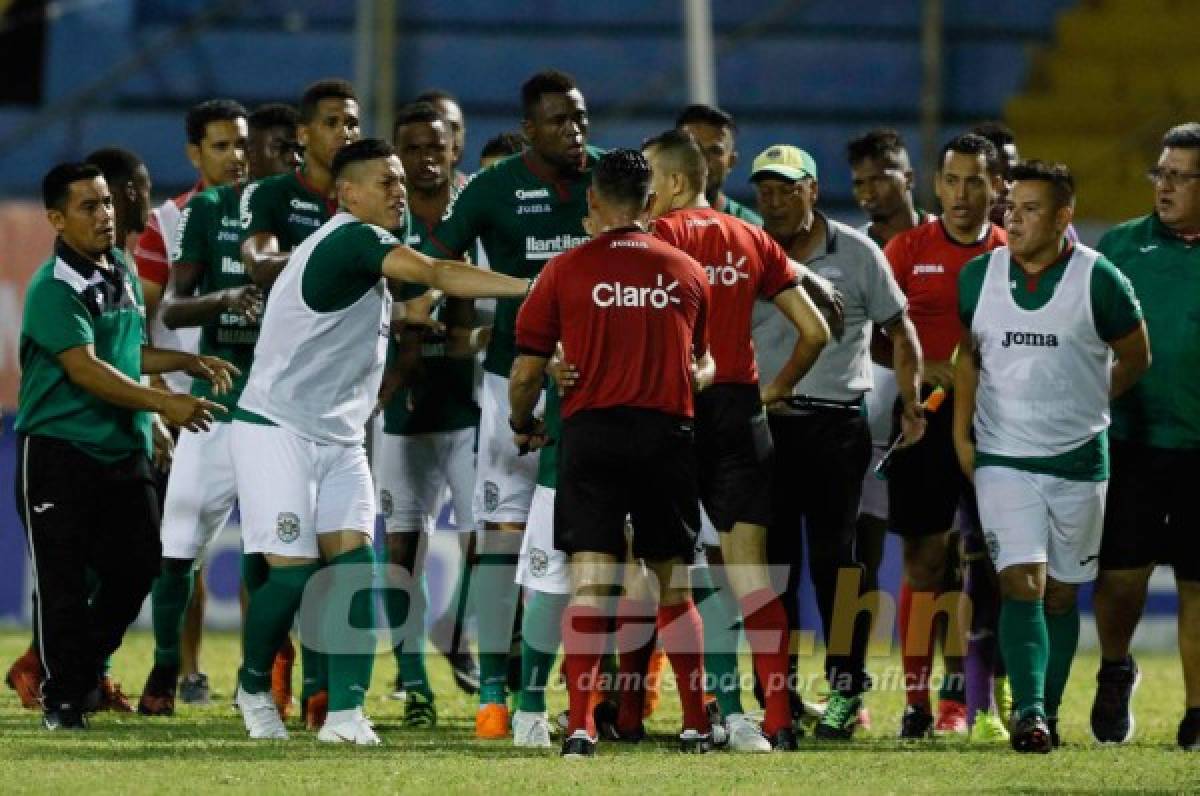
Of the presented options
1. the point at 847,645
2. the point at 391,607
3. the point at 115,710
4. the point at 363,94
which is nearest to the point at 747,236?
the point at 847,645

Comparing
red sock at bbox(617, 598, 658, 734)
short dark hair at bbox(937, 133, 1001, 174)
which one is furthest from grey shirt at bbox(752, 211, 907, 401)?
red sock at bbox(617, 598, 658, 734)

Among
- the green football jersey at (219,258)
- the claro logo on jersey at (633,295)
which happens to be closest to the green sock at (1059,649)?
the claro logo on jersey at (633,295)

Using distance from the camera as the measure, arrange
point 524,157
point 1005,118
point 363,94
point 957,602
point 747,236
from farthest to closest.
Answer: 1. point 1005,118
2. point 363,94
3. point 957,602
4. point 524,157
5. point 747,236

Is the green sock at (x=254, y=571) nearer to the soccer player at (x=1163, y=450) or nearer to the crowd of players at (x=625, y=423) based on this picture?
the crowd of players at (x=625, y=423)

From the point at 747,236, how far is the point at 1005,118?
14413 mm

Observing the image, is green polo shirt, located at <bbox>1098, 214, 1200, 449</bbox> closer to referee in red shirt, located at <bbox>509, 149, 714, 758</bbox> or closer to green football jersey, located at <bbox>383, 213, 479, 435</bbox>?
referee in red shirt, located at <bbox>509, 149, 714, 758</bbox>

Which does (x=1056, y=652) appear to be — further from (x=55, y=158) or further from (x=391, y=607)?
(x=55, y=158)

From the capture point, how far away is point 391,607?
11016 mm

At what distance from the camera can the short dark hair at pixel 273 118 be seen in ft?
38.2

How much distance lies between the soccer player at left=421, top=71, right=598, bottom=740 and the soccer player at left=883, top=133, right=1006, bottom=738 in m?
1.65

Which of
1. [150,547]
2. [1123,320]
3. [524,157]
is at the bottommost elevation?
[150,547]

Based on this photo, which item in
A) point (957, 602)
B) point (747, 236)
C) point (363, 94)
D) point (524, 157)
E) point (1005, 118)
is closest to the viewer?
point (747, 236)

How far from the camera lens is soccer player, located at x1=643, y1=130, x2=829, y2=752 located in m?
9.30

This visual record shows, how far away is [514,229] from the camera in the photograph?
33.4ft
